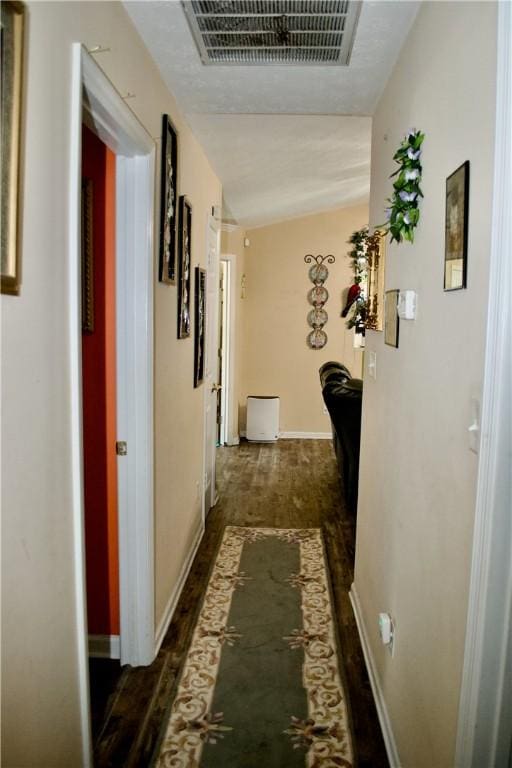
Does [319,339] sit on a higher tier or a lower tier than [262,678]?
higher

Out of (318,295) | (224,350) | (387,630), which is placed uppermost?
(318,295)

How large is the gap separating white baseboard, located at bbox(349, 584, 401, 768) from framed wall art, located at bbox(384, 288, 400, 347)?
1.33 m

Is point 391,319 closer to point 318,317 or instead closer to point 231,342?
point 231,342

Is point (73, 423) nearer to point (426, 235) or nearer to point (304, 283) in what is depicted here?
point (426, 235)

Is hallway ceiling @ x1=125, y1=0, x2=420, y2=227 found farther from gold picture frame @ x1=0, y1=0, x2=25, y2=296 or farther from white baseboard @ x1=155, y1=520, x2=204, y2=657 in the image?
white baseboard @ x1=155, y1=520, x2=204, y2=657

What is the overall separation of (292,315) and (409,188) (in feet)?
18.4

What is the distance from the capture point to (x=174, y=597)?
299 centimetres

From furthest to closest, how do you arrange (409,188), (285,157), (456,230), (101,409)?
(285,157)
(101,409)
(409,188)
(456,230)

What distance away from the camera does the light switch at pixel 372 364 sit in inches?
105

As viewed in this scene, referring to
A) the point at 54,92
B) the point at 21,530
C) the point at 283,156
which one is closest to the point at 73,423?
the point at 21,530

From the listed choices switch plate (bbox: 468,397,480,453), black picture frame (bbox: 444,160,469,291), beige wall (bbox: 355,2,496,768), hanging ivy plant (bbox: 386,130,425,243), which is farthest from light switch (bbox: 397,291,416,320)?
switch plate (bbox: 468,397,480,453)

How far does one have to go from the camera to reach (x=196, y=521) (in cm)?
378

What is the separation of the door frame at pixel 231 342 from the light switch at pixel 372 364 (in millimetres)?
4099

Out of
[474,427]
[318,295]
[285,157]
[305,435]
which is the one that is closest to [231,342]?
[318,295]
